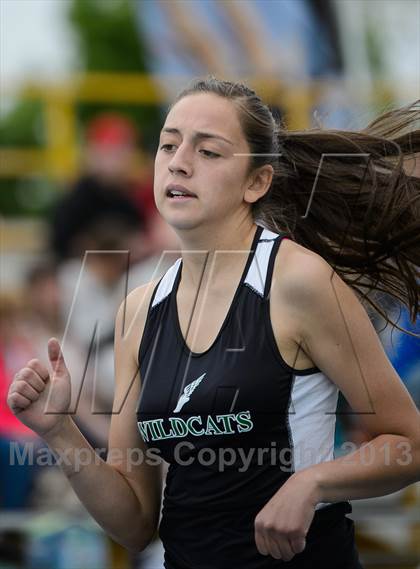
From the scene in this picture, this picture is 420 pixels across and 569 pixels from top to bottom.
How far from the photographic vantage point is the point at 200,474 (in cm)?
282

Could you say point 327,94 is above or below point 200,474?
above

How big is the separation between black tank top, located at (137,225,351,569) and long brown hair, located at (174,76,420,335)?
329 mm

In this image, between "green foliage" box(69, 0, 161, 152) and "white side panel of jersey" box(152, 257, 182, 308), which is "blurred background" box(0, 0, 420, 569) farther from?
"green foliage" box(69, 0, 161, 152)

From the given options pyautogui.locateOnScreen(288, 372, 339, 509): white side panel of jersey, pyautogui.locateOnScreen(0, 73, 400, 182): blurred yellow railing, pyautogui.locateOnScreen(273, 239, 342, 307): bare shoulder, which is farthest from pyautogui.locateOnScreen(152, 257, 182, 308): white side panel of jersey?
pyautogui.locateOnScreen(0, 73, 400, 182): blurred yellow railing

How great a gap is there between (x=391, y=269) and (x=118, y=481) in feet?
3.38

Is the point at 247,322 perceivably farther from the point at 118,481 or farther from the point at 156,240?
the point at 156,240

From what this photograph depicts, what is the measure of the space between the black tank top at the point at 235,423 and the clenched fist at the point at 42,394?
8.8 inches

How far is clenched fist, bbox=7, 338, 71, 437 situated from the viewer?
2789 millimetres

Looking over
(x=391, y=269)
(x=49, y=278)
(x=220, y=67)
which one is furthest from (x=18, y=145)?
(x=391, y=269)

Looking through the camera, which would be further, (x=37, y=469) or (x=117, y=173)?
(x=117, y=173)

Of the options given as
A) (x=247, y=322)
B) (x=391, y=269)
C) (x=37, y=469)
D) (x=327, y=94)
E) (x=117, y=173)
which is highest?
(x=327, y=94)

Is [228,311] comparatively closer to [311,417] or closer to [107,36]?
[311,417]

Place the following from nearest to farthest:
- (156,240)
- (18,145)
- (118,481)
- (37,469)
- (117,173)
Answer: (118,481)
(37,469)
(156,240)
(117,173)
(18,145)

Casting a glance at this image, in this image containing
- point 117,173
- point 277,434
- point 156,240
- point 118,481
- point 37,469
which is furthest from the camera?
point 117,173
